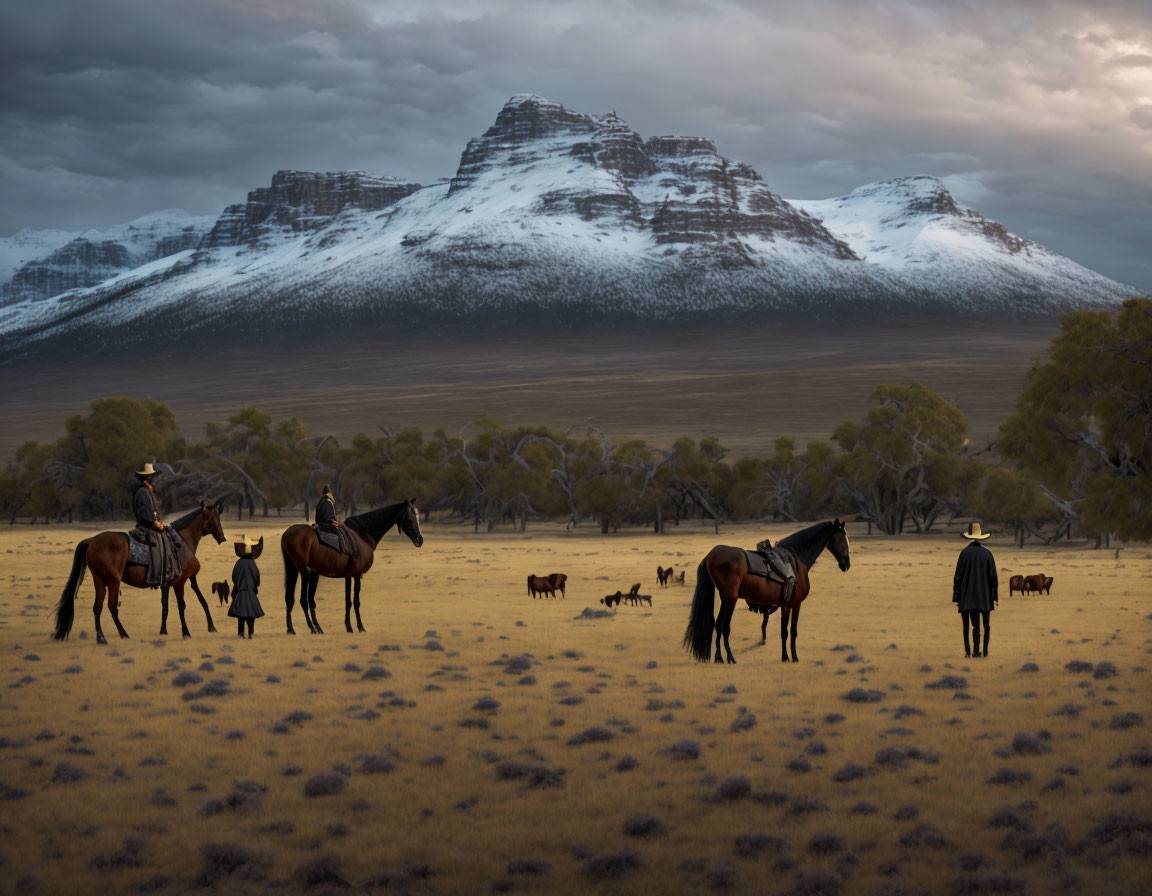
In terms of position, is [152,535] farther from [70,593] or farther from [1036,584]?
[1036,584]

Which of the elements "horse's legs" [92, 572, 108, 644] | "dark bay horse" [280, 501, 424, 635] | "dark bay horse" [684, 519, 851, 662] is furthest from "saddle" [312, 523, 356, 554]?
"dark bay horse" [684, 519, 851, 662]

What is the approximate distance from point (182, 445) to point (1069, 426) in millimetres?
75873

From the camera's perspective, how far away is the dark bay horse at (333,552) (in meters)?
21.4

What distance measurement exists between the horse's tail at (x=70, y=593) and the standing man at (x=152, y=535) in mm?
949

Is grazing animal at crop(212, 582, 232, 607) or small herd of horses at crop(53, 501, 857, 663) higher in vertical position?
small herd of horses at crop(53, 501, 857, 663)

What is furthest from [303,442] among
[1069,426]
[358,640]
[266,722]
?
[266,722]

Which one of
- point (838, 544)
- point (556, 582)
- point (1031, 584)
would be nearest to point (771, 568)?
point (838, 544)

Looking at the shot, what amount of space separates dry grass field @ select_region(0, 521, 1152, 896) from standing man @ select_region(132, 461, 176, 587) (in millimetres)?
1297

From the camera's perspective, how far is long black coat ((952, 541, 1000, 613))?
18.3 metres

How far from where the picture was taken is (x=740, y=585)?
1808 cm

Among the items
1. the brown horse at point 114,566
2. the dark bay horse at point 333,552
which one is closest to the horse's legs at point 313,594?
the dark bay horse at point 333,552

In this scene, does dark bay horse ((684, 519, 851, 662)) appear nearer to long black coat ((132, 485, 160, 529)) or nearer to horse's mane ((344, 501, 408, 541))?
horse's mane ((344, 501, 408, 541))

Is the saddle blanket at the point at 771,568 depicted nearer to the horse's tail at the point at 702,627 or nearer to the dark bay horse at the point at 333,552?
the horse's tail at the point at 702,627

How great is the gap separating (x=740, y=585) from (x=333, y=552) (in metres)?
7.77
